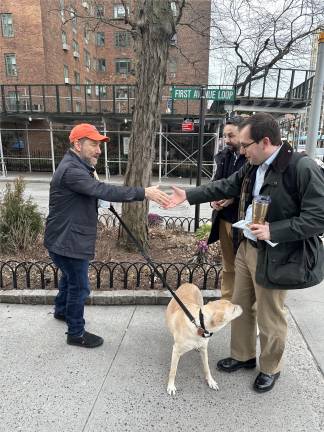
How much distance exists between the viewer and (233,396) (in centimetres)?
256

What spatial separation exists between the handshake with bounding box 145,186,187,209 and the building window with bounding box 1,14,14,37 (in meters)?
25.4

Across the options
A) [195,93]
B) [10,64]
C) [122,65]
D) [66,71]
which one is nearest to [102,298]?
[195,93]

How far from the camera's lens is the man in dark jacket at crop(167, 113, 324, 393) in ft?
6.93

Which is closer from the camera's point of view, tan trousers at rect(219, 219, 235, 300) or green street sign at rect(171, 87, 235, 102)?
tan trousers at rect(219, 219, 235, 300)

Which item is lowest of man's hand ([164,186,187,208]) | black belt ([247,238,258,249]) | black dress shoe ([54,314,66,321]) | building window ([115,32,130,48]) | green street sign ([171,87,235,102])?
black dress shoe ([54,314,66,321])

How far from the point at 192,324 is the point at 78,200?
1.30 m

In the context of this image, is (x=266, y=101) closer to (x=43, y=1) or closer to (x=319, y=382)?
(x=319, y=382)

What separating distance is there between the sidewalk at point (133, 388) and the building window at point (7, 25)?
25.3m

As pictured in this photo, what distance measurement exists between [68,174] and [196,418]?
1985 mm

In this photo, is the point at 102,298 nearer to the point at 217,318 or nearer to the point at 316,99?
the point at 217,318

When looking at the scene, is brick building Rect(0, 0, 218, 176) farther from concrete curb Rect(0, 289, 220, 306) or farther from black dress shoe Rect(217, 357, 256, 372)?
black dress shoe Rect(217, 357, 256, 372)

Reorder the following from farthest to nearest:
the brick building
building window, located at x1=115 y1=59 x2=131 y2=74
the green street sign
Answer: building window, located at x1=115 y1=59 x2=131 y2=74
the brick building
the green street sign

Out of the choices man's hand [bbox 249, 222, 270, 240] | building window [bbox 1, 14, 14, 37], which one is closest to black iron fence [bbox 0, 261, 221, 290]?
man's hand [bbox 249, 222, 270, 240]

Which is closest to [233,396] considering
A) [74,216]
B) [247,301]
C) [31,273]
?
[247,301]
